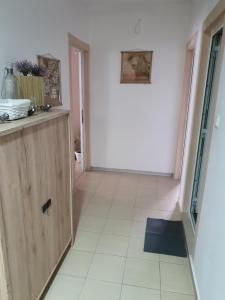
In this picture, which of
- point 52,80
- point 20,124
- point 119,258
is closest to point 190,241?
point 119,258

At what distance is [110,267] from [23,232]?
38.3 inches

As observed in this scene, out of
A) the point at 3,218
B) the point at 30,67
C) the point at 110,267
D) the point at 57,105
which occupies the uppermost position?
the point at 30,67

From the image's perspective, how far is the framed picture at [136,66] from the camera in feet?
11.6

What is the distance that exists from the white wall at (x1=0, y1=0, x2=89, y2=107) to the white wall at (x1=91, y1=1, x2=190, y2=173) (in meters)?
0.60

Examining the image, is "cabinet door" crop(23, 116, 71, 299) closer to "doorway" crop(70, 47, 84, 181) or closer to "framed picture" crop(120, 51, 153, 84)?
"doorway" crop(70, 47, 84, 181)

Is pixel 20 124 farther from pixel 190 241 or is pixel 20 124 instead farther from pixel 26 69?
pixel 190 241

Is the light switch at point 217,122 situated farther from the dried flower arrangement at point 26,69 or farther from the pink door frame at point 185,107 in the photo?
the pink door frame at point 185,107

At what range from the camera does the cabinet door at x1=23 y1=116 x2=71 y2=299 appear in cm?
142

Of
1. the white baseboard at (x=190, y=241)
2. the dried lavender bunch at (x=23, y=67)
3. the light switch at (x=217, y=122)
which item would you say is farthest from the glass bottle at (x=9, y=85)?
the white baseboard at (x=190, y=241)

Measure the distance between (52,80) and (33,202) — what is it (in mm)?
1469

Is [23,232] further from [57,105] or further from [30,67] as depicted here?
[57,105]

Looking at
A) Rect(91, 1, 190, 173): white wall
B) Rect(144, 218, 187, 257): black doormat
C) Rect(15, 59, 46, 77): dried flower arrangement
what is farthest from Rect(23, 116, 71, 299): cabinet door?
Rect(91, 1, 190, 173): white wall

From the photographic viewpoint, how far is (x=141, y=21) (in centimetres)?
342

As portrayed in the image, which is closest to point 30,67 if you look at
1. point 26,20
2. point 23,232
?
point 26,20
